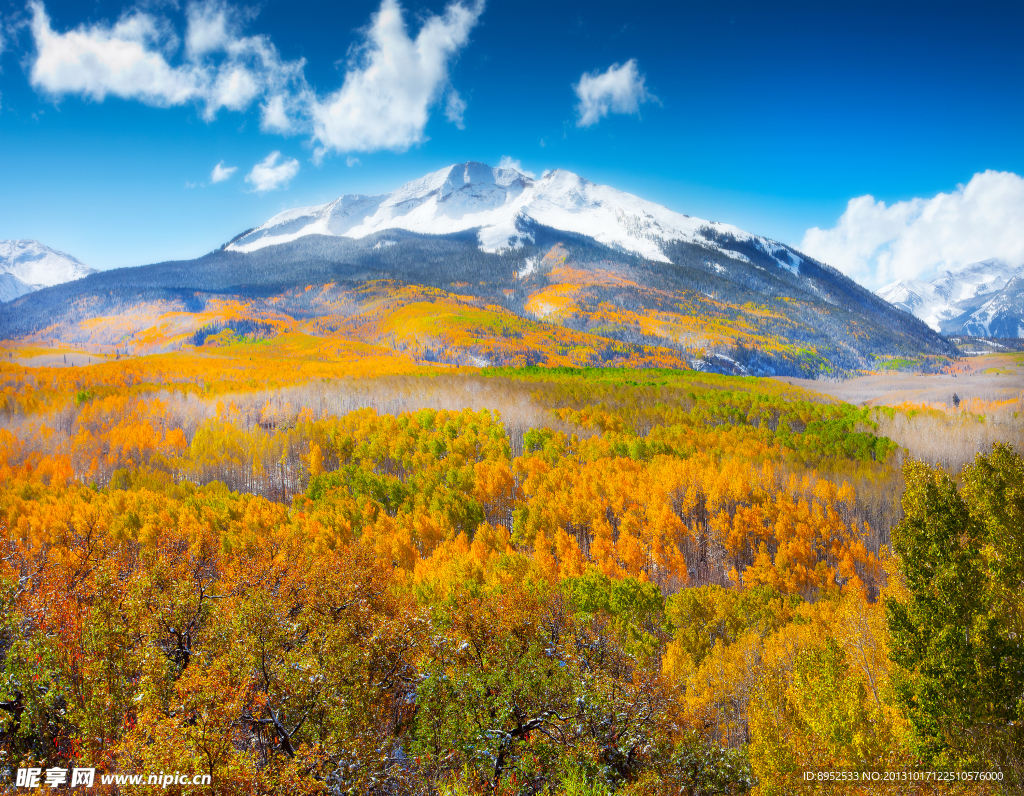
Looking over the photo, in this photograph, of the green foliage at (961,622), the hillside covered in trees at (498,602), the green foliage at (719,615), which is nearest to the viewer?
the hillside covered in trees at (498,602)

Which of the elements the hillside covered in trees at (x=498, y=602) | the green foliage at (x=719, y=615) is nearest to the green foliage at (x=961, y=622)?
the hillside covered in trees at (x=498, y=602)

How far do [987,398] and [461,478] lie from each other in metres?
156

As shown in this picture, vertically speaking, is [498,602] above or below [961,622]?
below

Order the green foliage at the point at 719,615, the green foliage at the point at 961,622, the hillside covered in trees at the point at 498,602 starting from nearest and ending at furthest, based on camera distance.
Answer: the hillside covered in trees at the point at 498,602 → the green foliage at the point at 961,622 → the green foliage at the point at 719,615

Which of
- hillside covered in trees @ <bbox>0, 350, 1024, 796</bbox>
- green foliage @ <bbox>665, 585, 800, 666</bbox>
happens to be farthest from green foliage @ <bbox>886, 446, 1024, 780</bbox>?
green foliage @ <bbox>665, 585, 800, 666</bbox>

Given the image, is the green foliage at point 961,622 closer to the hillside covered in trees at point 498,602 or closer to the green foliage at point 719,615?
the hillside covered in trees at point 498,602

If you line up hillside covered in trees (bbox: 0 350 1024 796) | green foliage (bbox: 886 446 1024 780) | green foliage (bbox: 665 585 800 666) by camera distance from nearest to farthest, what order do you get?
hillside covered in trees (bbox: 0 350 1024 796), green foliage (bbox: 886 446 1024 780), green foliage (bbox: 665 585 800 666)

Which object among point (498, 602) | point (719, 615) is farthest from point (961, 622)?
point (719, 615)

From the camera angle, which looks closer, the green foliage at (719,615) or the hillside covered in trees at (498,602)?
the hillside covered in trees at (498,602)

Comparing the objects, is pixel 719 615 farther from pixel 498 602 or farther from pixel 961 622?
pixel 498 602

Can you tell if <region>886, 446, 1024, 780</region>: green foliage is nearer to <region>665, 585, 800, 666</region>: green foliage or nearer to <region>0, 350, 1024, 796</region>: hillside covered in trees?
<region>0, 350, 1024, 796</region>: hillside covered in trees

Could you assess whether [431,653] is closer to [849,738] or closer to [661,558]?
[849,738]

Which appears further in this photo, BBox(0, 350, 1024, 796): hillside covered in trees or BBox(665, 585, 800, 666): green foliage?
BBox(665, 585, 800, 666): green foliage

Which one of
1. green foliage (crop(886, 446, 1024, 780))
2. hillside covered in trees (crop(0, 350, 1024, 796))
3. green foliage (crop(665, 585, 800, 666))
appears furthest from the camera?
green foliage (crop(665, 585, 800, 666))
